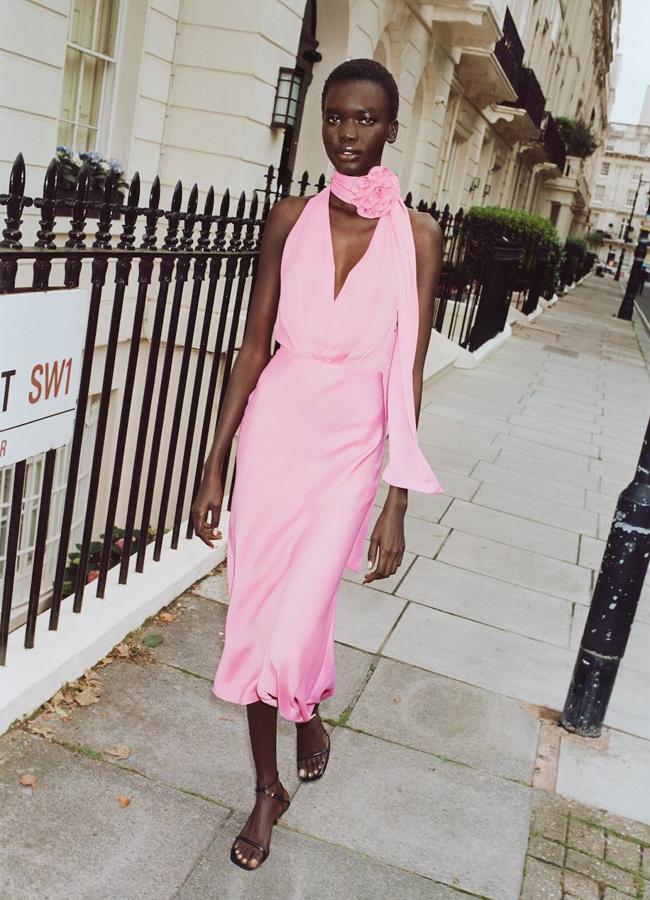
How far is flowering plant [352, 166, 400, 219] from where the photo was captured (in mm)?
2301

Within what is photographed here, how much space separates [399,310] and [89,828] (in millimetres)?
1596

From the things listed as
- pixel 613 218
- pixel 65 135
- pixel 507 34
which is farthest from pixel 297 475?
pixel 613 218

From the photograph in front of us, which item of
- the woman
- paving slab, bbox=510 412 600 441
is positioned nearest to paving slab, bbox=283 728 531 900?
the woman

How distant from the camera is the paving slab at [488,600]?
4172 millimetres

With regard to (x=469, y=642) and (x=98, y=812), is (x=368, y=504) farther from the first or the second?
(x=469, y=642)

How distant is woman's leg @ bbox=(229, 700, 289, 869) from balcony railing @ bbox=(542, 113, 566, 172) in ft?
103

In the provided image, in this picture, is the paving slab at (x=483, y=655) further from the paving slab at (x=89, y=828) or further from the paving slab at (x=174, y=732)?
the paving slab at (x=89, y=828)

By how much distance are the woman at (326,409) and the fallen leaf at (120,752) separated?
19.7 inches

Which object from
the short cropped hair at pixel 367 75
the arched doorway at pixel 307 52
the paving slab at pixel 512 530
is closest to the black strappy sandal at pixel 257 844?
the short cropped hair at pixel 367 75

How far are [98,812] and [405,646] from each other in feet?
5.33

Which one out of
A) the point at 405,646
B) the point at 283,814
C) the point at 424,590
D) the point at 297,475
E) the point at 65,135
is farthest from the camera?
the point at 65,135

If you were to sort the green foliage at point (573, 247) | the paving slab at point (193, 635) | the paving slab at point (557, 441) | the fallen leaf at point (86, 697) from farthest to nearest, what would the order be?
the green foliage at point (573, 247) < the paving slab at point (557, 441) < the paving slab at point (193, 635) < the fallen leaf at point (86, 697)

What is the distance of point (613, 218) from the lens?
10712 cm

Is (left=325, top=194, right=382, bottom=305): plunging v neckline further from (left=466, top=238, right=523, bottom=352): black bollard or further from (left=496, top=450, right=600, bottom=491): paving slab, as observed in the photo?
(left=466, top=238, right=523, bottom=352): black bollard
